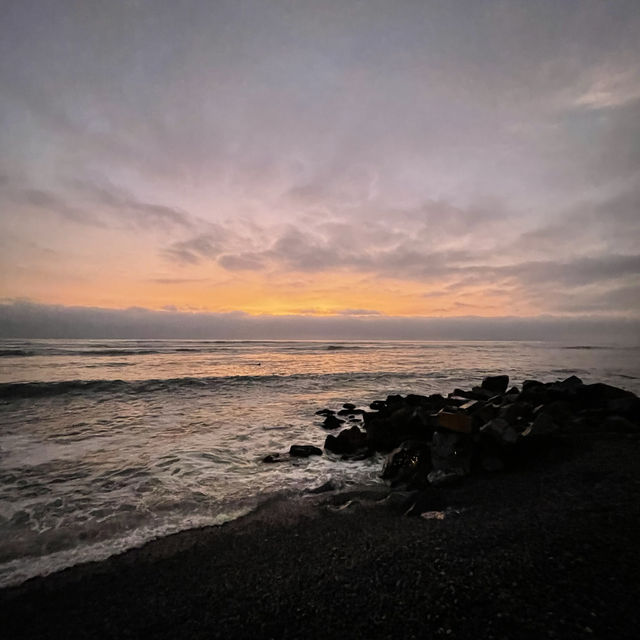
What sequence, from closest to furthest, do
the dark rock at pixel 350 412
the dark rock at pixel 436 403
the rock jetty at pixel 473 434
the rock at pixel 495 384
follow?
the rock jetty at pixel 473 434 < the dark rock at pixel 436 403 < the dark rock at pixel 350 412 < the rock at pixel 495 384

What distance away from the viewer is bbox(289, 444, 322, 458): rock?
851cm

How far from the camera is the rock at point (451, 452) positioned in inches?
251

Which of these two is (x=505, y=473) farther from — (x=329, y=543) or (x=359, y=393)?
(x=359, y=393)

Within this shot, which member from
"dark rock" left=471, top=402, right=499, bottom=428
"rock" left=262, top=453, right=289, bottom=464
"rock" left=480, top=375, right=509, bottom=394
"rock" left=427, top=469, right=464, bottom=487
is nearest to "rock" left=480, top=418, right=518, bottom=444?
"dark rock" left=471, top=402, right=499, bottom=428

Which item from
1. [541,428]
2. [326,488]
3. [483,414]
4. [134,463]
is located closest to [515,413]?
[483,414]

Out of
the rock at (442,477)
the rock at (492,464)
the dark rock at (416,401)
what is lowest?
the dark rock at (416,401)

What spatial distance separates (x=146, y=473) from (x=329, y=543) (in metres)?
4.86

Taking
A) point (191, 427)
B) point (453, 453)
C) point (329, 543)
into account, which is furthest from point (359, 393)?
point (329, 543)

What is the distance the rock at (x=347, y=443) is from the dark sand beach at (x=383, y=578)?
3.55 m

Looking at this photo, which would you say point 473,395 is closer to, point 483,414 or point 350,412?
point 350,412

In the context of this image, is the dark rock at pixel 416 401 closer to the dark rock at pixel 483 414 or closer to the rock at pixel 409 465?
the dark rock at pixel 483 414

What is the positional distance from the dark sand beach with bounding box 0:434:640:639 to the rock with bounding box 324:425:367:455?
3548 mm

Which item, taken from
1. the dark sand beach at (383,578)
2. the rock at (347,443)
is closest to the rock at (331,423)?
the rock at (347,443)

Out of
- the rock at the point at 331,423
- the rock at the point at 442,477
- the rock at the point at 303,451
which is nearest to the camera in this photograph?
the rock at the point at 442,477
